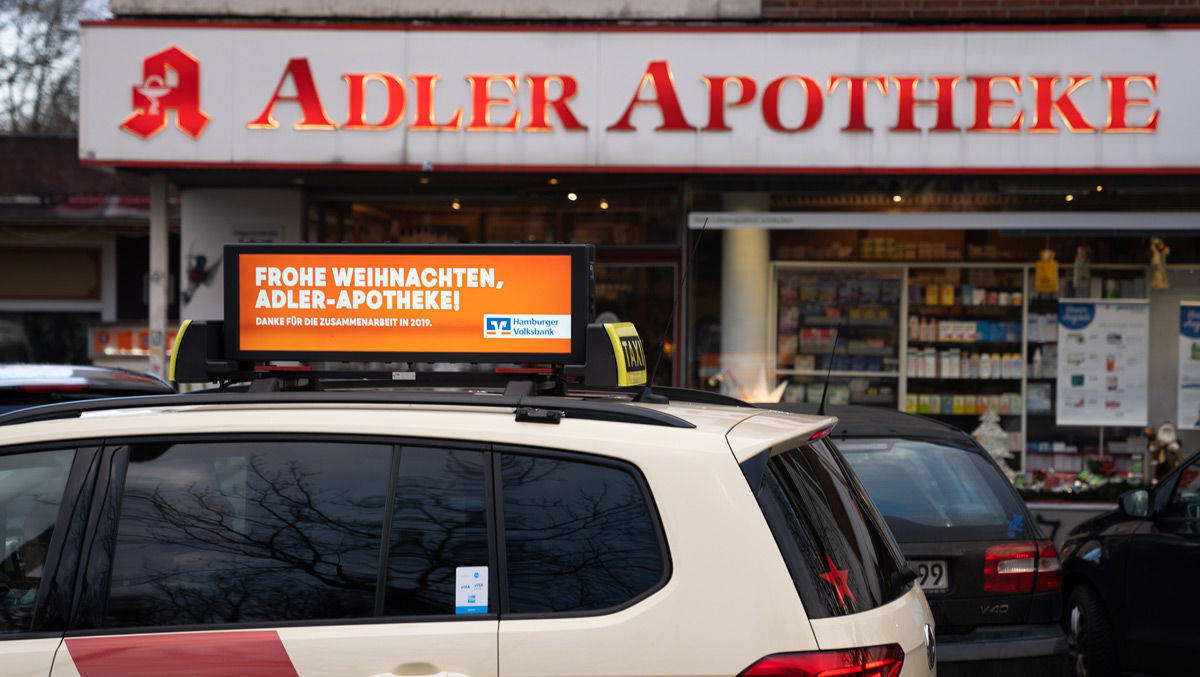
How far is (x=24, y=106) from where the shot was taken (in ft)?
91.0

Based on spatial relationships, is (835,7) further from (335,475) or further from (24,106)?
(24,106)

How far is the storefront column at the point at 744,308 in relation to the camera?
11.4 meters

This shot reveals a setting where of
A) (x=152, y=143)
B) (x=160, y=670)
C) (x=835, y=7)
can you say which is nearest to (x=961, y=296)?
(x=835, y=7)

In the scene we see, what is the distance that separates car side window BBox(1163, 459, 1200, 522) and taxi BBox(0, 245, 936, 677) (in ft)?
12.6

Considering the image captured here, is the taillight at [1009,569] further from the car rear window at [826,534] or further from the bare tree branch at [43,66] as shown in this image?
the bare tree branch at [43,66]

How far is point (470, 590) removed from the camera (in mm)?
2713

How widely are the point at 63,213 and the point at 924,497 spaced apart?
13335mm

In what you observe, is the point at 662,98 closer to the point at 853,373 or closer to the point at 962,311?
the point at 853,373

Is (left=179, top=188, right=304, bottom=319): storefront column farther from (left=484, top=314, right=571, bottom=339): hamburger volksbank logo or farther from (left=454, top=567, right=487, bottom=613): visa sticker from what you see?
(left=454, top=567, right=487, bottom=613): visa sticker

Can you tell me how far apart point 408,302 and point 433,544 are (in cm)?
89

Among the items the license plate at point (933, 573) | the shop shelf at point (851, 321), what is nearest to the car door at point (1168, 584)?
the license plate at point (933, 573)

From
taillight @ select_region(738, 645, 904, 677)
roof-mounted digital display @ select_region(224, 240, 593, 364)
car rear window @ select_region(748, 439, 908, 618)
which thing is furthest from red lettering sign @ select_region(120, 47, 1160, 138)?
taillight @ select_region(738, 645, 904, 677)

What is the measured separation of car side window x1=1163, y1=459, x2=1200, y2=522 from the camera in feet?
20.3

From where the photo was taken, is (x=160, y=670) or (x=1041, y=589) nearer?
(x=160, y=670)
